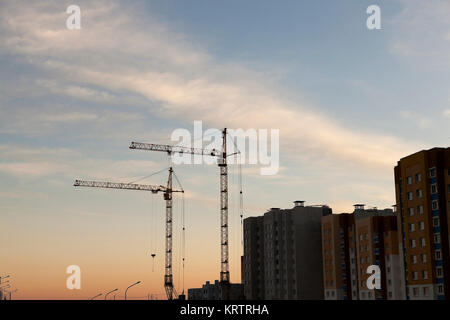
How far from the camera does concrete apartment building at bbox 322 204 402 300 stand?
142 m

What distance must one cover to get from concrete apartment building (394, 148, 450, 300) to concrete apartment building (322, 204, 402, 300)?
2519 centimetres

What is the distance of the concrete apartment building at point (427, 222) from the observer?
106m

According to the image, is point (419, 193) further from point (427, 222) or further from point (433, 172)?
point (427, 222)

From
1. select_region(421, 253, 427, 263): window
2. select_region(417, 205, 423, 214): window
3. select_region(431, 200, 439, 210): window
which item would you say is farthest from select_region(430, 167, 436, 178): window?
select_region(421, 253, 427, 263): window

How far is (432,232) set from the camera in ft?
355

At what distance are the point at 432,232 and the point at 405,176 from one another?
41.8ft

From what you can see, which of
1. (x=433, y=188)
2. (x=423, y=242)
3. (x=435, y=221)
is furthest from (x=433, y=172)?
(x=423, y=242)

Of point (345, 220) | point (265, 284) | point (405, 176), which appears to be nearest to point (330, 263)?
point (345, 220)

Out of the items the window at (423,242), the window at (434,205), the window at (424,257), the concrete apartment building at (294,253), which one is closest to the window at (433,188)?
the window at (434,205)

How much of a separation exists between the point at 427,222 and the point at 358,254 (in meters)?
46.2

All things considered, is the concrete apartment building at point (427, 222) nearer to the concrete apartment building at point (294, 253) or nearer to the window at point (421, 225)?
the window at point (421, 225)

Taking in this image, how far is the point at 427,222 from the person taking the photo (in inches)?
4264

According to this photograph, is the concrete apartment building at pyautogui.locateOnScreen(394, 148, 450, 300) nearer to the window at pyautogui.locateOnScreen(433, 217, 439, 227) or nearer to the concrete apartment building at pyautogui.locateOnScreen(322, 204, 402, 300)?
the window at pyautogui.locateOnScreen(433, 217, 439, 227)
